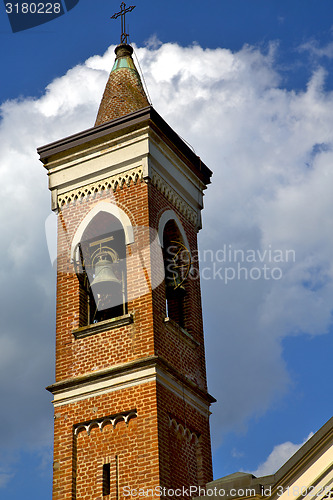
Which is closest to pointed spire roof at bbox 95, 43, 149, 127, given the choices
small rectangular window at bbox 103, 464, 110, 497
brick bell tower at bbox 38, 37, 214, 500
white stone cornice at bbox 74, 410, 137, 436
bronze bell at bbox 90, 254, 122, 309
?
brick bell tower at bbox 38, 37, 214, 500

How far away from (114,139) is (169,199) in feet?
6.00

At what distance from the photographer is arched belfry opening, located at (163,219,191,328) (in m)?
20.4

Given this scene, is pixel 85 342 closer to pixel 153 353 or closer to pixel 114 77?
pixel 153 353

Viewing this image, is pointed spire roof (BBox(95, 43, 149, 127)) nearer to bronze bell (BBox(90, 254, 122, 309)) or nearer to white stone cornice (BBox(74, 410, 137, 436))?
bronze bell (BBox(90, 254, 122, 309))

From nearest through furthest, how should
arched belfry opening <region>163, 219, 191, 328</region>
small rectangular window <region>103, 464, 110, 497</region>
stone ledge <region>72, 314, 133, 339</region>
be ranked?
small rectangular window <region>103, 464, 110, 497</region> → stone ledge <region>72, 314, 133, 339</region> → arched belfry opening <region>163, 219, 191, 328</region>

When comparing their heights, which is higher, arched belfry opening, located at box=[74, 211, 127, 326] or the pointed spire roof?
the pointed spire roof

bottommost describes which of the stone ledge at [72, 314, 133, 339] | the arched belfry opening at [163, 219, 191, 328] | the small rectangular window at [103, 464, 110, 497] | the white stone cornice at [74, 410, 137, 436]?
the small rectangular window at [103, 464, 110, 497]

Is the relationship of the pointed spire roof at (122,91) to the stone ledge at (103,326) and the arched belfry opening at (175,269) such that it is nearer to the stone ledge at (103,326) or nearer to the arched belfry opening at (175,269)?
the arched belfry opening at (175,269)

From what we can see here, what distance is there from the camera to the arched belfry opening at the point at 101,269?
63.9 ft

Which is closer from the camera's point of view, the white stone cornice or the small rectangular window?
the small rectangular window

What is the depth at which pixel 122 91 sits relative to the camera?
74.4 ft

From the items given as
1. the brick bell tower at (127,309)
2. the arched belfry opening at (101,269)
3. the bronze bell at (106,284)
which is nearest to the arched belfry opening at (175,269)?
the brick bell tower at (127,309)

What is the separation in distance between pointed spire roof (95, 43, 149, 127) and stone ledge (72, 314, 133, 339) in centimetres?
535

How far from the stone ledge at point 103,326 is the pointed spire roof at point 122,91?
5.35 m
